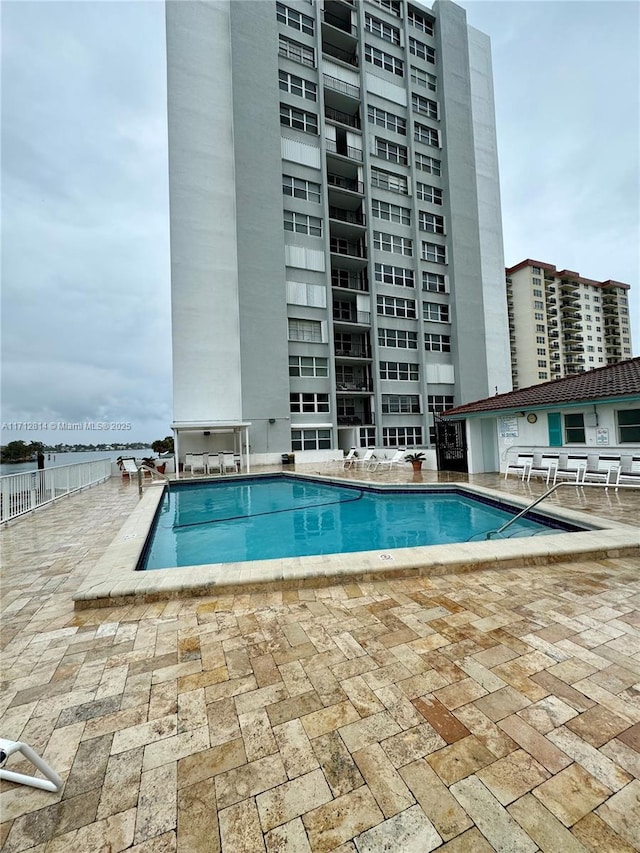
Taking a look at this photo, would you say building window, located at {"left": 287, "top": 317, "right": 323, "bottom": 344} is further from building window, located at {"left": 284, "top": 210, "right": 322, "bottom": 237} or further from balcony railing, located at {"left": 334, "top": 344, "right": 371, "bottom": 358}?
building window, located at {"left": 284, "top": 210, "right": 322, "bottom": 237}

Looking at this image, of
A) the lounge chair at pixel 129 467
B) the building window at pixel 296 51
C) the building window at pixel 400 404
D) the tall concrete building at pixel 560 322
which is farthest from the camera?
the tall concrete building at pixel 560 322

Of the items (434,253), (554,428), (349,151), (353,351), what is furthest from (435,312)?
(554,428)

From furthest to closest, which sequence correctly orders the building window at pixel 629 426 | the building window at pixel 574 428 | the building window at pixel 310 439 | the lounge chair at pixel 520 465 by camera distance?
the building window at pixel 310 439, the lounge chair at pixel 520 465, the building window at pixel 574 428, the building window at pixel 629 426

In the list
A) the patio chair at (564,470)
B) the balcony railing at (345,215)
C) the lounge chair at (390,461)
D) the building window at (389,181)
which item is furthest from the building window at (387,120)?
the patio chair at (564,470)

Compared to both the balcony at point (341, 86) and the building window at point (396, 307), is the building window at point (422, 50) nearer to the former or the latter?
the balcony at point (341, 86)

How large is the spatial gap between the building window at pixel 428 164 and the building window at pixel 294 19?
1011 cm

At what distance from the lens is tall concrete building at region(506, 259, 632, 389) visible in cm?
5081

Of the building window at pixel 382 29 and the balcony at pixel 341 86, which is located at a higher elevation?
the building window at pixel 382 29

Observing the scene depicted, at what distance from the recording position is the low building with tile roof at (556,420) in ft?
29.6

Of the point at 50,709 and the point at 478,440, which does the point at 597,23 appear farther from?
the point at 50,709

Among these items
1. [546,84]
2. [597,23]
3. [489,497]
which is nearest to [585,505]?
[489,497]

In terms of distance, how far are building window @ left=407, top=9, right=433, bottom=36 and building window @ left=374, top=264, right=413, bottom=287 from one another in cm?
1893

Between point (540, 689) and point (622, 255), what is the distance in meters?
122

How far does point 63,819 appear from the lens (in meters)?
1.45
